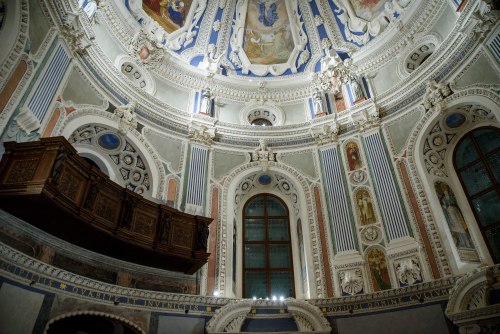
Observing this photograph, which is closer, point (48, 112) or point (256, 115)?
point (48, 112)

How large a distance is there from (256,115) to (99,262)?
932 centimetres

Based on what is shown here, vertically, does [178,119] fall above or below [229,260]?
above

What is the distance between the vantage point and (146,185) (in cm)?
1231

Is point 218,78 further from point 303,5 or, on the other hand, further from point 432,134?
point 432,134

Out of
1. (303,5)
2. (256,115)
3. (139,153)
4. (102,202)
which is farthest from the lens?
(303,5)

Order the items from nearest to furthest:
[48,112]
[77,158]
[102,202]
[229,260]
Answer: [77,158] < [102,202] < [48,112] < [229,260]

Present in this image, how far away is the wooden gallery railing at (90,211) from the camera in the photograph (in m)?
7.20

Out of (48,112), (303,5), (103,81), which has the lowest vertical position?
(48,112)

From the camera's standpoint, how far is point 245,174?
1391cm

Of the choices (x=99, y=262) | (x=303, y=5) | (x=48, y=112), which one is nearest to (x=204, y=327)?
(x=99, y=262)

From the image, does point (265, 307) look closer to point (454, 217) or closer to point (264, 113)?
point (454, 217)

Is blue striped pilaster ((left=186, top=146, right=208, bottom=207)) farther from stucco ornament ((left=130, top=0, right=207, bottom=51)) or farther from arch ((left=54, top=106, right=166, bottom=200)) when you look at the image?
stucco ornament ((left=130, top=0, right=207, bottom=51))

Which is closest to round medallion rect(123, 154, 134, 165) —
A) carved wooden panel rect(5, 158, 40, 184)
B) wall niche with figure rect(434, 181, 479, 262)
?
carved wooden panel rect(5, 158, 40, 184)

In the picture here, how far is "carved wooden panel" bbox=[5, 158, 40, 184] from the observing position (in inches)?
281
